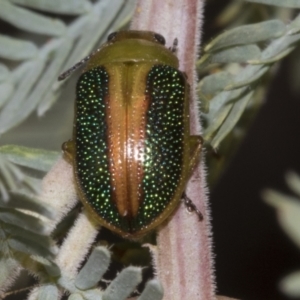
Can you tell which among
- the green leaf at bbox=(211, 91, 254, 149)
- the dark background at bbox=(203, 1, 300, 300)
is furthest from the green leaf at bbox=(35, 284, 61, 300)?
the dark background at bbox=(203, 1, 300, 300)

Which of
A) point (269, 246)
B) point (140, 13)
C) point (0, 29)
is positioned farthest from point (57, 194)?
point (269, 246)

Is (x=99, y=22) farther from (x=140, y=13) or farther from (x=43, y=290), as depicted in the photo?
(x=43, y=290)

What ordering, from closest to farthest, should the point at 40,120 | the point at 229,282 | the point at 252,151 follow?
the point at 40,120
the point at 229,282
the point at 252,151

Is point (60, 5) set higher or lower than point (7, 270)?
higher

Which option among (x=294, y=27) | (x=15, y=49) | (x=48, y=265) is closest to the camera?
(x=48, y=265)

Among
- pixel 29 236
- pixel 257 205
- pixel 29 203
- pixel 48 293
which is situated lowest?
pixel 257 205

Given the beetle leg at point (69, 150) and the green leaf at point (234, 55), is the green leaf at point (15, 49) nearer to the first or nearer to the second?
the beetle leg at point (69, 150)

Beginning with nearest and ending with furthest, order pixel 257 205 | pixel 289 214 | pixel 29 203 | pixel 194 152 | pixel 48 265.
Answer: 1. pixel 29 203
2. pixel 48 265
3. pixel 289 214
4. pixel 194 152
5. pixel 257 205

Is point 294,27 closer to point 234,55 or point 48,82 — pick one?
point 234,55

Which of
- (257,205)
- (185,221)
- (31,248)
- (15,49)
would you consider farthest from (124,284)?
(257,205)
